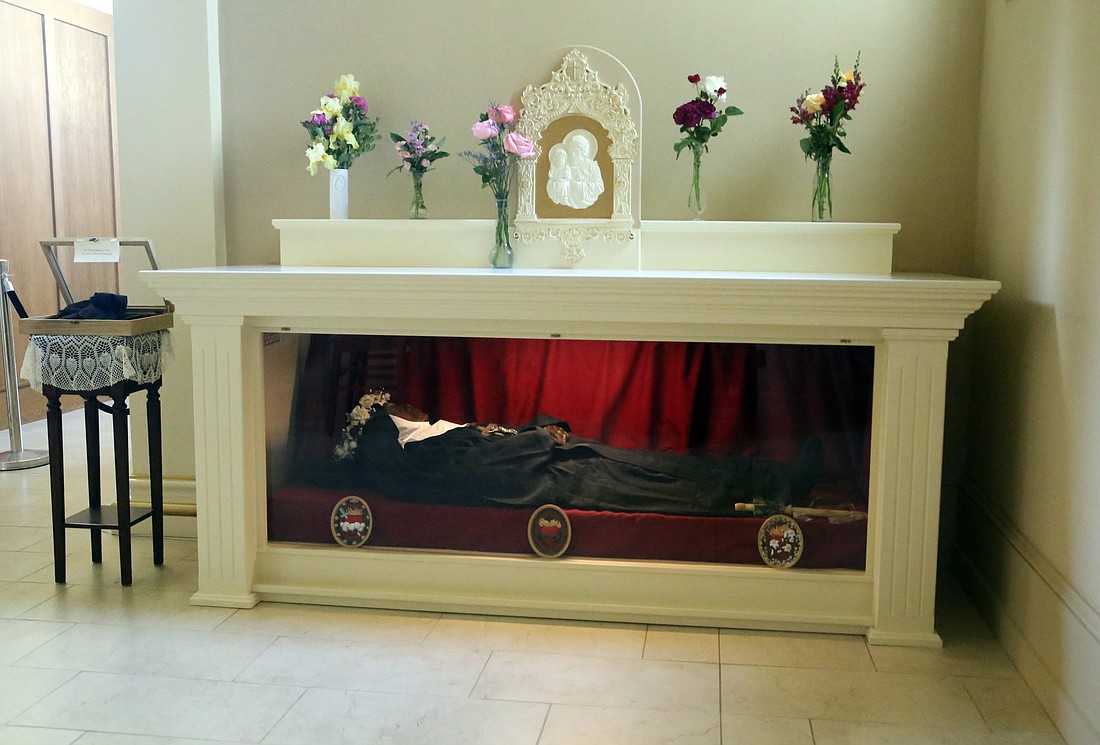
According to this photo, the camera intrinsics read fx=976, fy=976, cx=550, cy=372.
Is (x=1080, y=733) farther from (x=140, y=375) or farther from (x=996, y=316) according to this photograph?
(x=140, y=375)

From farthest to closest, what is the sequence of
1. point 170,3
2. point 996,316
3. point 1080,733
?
point 170,3, point 996,316, point 1080,733

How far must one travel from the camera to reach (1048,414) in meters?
2.35

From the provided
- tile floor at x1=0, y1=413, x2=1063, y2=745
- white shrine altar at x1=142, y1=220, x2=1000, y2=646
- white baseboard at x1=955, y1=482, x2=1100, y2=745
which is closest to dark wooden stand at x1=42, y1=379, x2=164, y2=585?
tile floor at x1=0, y1=413, x2=1063, y2=745

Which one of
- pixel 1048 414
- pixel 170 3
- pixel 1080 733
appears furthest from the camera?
pixel 170 3

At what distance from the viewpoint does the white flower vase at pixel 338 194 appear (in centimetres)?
309

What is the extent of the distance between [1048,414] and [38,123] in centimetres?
512

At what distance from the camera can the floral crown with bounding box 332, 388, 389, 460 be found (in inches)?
108

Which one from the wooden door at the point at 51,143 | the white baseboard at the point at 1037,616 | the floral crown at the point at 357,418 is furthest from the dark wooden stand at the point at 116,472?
the white baseboard at the point at 1037,616

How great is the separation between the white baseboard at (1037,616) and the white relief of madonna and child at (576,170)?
1474mm

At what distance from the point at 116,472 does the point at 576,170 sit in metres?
1.63

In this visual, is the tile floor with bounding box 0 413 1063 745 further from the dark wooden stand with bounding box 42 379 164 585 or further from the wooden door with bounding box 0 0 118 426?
the wooden door with bounding box 0 0 118 426

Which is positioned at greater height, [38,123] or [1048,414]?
[38,123]

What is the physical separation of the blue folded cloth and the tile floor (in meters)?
0.82

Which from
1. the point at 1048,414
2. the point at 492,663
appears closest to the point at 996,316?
the point at 1048,414
